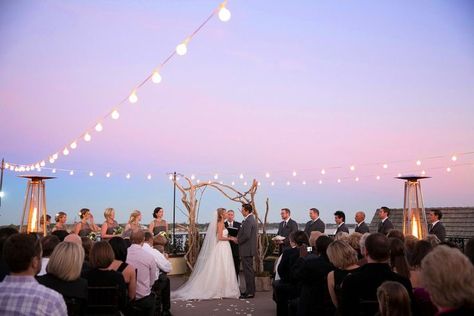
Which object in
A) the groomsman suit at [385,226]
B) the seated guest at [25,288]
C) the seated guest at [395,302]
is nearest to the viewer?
the seated guest at [25,288]

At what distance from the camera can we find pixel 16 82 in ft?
46.7

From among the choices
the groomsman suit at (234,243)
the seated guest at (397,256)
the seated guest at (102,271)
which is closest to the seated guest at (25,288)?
the seated guest at (102,271)

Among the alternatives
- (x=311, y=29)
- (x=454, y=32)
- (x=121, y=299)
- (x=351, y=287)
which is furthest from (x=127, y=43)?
(x=351, y=287)

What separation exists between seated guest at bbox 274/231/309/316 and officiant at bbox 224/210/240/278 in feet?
11.0

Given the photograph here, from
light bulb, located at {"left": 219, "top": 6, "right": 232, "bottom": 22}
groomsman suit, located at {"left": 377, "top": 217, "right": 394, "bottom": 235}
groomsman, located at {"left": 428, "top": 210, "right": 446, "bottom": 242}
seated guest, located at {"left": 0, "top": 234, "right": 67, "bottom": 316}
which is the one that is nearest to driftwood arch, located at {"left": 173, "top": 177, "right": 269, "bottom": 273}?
groomsman suit, located at {"left": 377, "top": 217, "right": 394, "bottom": 235}

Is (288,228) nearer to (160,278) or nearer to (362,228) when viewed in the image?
(362,228)

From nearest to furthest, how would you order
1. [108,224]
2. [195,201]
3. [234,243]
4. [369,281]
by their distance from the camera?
[369,281], [108,224], [234,243], [195,201]

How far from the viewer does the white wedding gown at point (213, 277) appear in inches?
374

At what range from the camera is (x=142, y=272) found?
5496 millimetres

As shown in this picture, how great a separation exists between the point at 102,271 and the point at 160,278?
250cm

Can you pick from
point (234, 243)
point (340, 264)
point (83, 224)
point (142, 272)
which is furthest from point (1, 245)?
point (234, 243)

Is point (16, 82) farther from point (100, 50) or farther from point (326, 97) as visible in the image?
point (326, 97)

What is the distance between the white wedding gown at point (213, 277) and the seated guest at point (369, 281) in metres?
6.10

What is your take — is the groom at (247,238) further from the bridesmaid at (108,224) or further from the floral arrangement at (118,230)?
the bridesmaid at (108,224)
